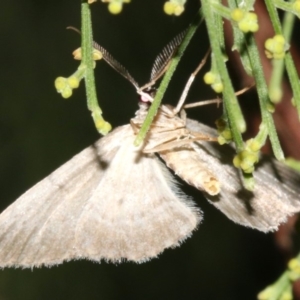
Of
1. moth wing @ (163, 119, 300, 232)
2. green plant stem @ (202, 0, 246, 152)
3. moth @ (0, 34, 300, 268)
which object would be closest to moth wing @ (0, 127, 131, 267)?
moth @ (0, 34, 300, 268)

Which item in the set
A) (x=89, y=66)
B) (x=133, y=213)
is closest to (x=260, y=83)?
(x=89, y=66)

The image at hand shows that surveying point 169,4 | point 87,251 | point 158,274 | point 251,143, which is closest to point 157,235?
point 87,251

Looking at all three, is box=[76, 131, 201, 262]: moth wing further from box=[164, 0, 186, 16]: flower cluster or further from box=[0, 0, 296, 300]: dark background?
box=[0, 0, 296, 300]: dark background

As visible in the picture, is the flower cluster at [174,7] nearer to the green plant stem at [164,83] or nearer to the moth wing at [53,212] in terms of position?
the green plant stem at [164,83]

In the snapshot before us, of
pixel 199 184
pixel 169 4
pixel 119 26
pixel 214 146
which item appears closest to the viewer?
pixel 169 4

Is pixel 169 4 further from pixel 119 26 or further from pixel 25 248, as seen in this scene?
pixel 119 26

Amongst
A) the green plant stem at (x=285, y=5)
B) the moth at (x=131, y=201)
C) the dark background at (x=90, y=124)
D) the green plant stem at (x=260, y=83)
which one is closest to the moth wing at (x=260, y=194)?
the moth at (x=131, y=201)
